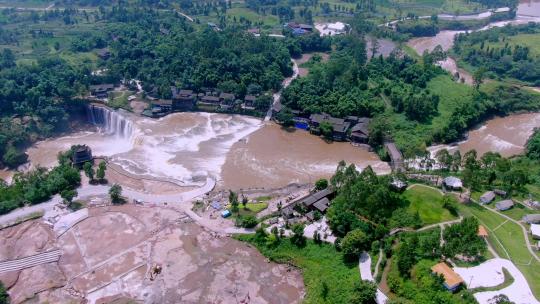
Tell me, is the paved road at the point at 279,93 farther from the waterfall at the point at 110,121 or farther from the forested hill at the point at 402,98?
the waterfall at the point at 110,121

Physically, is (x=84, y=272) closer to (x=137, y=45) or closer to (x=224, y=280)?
(x=224, y=280)

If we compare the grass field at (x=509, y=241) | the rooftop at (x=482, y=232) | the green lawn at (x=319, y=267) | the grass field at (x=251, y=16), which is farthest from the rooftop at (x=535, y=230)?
the grass field at (x=251, y=16)

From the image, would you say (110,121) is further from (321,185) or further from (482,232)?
(482,232)

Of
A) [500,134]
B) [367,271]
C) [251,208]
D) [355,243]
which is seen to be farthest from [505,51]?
[367,271]

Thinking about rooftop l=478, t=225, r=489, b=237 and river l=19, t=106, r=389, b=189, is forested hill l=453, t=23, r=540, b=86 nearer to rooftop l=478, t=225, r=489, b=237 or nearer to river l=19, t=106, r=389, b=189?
river l=19, t=106, r=389, b=189

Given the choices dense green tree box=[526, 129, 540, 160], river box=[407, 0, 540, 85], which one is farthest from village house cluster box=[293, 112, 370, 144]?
river box=[407, 0, 540, 85]

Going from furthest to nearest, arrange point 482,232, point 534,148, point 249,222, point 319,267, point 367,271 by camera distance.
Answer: point 534,148, point 249,222, point 319,267, point 482,232, point 367,271

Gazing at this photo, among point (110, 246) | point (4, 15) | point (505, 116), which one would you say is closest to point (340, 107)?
point (505, 116)
